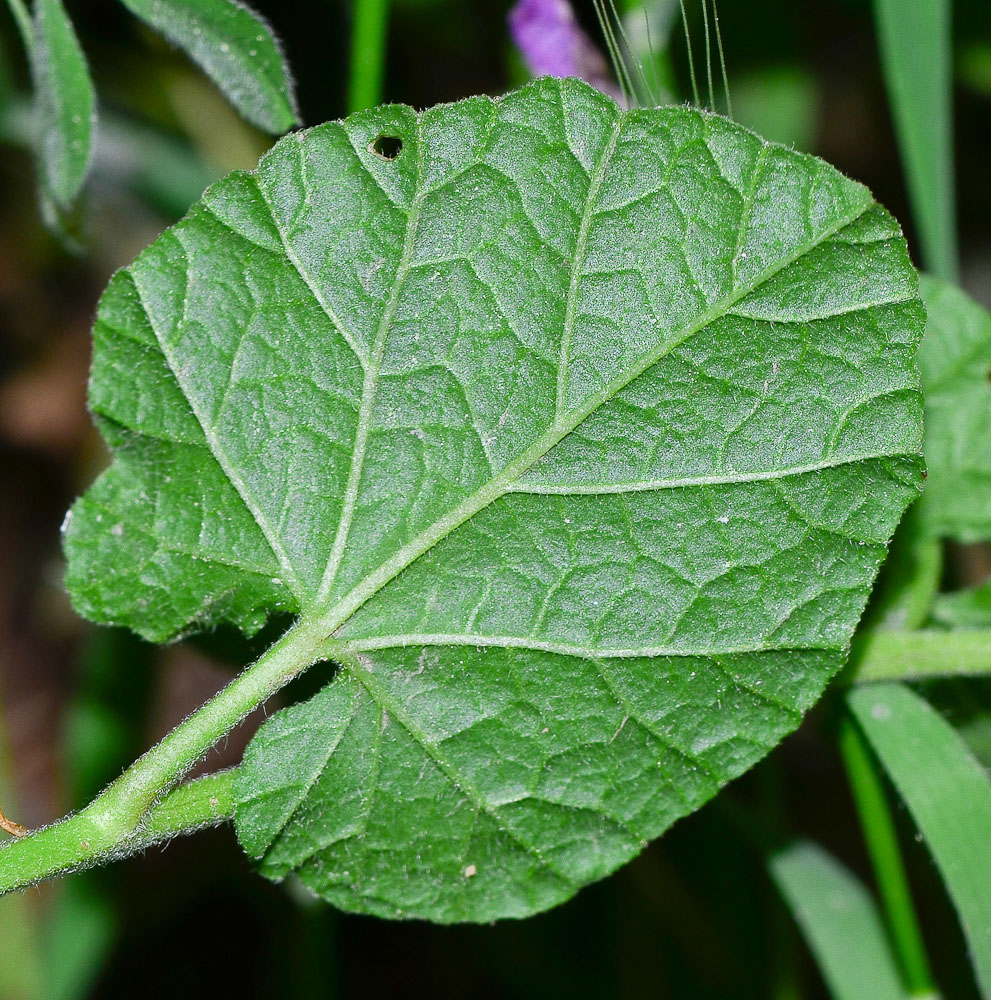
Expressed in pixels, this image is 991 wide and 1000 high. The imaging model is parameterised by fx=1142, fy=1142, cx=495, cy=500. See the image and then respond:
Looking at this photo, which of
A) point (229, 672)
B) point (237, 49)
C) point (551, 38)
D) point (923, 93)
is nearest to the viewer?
point (237, 49)

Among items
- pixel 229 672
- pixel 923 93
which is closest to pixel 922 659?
pixel 923 93

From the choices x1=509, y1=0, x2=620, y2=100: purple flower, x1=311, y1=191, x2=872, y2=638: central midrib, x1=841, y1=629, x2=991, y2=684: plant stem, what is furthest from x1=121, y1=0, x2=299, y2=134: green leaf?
x1=841, y1=629, x2=991, y2=684: plant stem

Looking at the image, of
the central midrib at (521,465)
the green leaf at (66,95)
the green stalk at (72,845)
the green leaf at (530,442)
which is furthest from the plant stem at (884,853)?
the green leaf at (66,95)

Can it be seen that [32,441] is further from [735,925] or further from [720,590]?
[720,590]

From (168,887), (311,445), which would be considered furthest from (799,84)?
(168,887)

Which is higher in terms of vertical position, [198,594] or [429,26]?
[429,26]

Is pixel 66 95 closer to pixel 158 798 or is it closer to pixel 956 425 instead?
pixel 158 798
